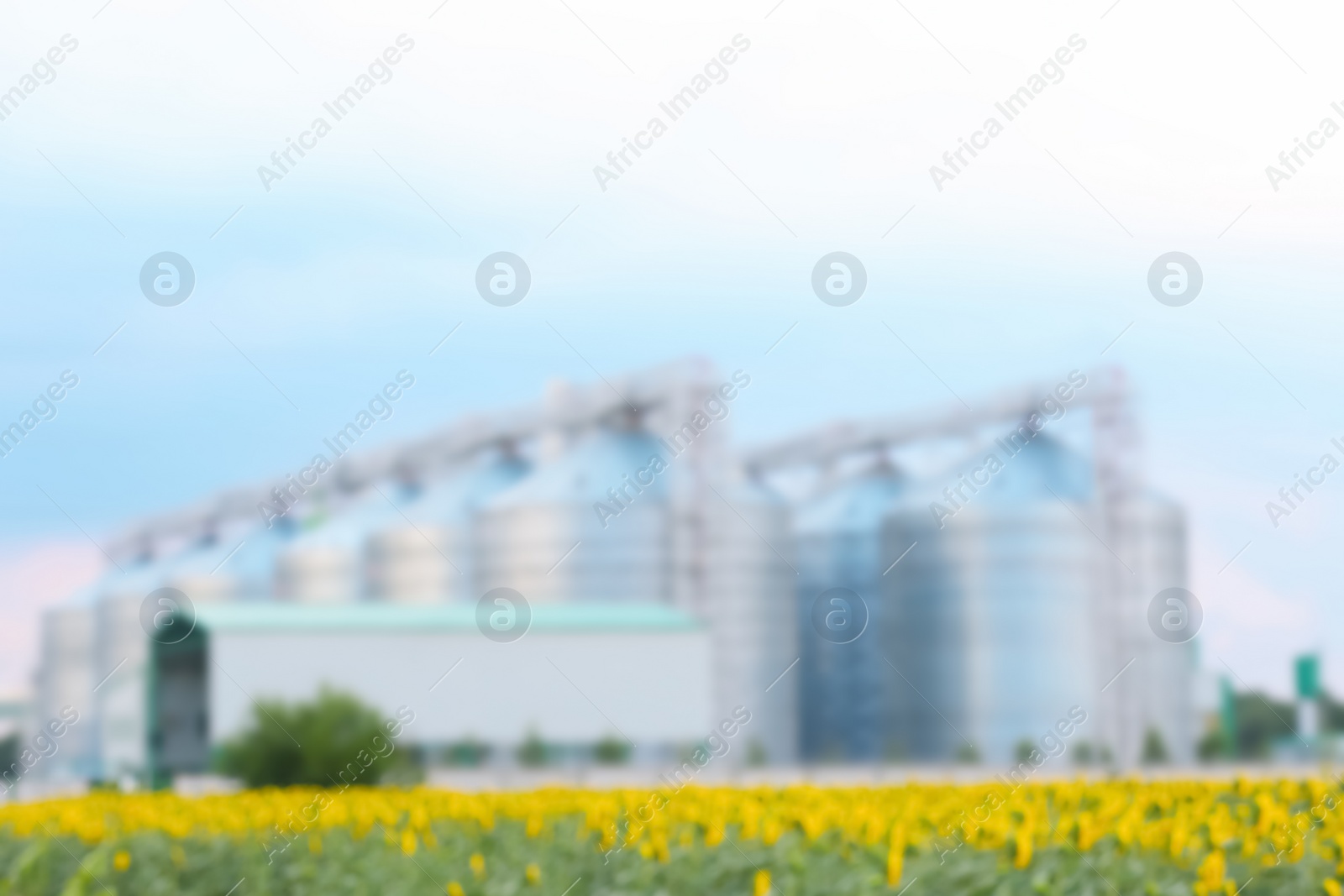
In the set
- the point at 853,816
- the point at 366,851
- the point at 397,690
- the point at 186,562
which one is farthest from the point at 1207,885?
the point at 186,562

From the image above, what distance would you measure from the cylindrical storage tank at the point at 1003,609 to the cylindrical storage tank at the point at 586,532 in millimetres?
6096

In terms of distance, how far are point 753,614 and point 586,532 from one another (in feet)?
14.7

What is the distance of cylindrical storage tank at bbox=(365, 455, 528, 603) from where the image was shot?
33125 mm

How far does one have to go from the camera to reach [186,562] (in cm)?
4297

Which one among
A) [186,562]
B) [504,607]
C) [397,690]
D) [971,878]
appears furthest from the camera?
[186,562]

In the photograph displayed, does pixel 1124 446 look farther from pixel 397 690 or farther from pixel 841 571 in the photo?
pixel 397 690

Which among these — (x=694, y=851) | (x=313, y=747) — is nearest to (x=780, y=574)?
(x=313, y=747)

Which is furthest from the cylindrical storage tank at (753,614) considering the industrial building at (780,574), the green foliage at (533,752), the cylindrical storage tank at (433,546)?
the green foliage at (533,752)

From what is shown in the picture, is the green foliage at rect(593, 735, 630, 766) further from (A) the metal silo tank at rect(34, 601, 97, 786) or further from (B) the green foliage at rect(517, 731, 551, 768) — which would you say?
(A) the metal silo tank at rect(34, 601, 97, 786)

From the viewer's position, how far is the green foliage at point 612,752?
27156 millimetres

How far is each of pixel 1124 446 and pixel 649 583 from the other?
1113 cm

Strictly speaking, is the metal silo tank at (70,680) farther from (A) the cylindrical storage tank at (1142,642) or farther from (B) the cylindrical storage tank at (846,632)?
(A) the cylindrical storage tank at (1142,642)

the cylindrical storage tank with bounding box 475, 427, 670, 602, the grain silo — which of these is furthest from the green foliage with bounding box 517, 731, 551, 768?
the grain silo

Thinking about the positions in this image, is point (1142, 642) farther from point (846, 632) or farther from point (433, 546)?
point (433, 546)
